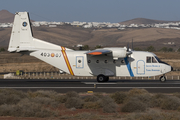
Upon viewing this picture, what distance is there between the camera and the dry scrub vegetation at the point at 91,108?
485 inches

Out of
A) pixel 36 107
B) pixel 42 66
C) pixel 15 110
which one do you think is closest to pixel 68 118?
pixel 36 107

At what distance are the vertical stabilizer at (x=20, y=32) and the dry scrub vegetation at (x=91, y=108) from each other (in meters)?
11.9

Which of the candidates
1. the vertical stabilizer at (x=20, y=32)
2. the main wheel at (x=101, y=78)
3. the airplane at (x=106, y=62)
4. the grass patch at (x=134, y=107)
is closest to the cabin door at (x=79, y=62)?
the airplane at (x=106, y=62)

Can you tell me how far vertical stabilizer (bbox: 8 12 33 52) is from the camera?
28719 mm

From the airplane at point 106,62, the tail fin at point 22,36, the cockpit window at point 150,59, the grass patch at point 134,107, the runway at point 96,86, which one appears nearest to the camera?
the grass patch at point 134,107

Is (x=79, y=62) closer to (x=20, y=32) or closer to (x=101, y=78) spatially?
(x=101, y=78)

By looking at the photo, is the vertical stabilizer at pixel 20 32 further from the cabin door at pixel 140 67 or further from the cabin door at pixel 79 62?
the cabin door at pixel 140 67

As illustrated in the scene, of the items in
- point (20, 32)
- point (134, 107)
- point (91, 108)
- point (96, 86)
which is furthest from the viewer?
point (20, 32)

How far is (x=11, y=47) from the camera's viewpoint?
94.1ft

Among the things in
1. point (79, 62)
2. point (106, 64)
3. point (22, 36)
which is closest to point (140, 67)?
point (106, 64)

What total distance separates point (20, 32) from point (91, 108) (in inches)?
658

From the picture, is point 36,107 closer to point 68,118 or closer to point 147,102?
point 68,118

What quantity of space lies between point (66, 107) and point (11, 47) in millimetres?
15868

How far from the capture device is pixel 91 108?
1472 cm
